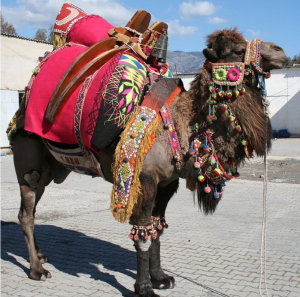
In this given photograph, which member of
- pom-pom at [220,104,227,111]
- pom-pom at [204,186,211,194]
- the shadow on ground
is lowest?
the shadow on ground

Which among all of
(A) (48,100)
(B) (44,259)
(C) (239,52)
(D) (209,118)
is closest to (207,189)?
(D) (209,118)

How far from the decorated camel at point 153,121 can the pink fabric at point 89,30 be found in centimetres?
17

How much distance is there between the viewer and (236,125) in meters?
3.32

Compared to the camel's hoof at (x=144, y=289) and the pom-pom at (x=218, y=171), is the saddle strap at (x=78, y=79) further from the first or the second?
the camel's hoof at (x=144, y=289)

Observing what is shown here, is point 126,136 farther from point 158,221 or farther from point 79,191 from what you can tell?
point 79,191

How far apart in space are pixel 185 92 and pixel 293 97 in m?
28.0

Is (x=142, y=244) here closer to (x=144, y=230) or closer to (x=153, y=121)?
(x=144, y=230)

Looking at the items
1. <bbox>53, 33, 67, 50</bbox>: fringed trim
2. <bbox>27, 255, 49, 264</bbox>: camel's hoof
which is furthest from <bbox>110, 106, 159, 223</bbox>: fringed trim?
<bbox>27, 255, 49, 264</bbox>: camel's hoof

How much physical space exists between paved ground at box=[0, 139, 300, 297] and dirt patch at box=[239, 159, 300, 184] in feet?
6.86

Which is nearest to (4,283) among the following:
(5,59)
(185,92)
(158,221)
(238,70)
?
(158,221)

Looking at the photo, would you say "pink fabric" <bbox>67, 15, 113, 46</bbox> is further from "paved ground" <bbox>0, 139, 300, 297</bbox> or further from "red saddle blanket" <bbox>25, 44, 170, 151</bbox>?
"paved ground" <bbox>0, 139, 300, 297</bbox>

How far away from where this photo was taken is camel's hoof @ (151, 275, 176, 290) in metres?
4.16

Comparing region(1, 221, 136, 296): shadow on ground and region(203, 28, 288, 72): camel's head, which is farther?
region(1, 221, 136, 296): shadow on ground

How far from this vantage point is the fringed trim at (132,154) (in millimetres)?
3490
